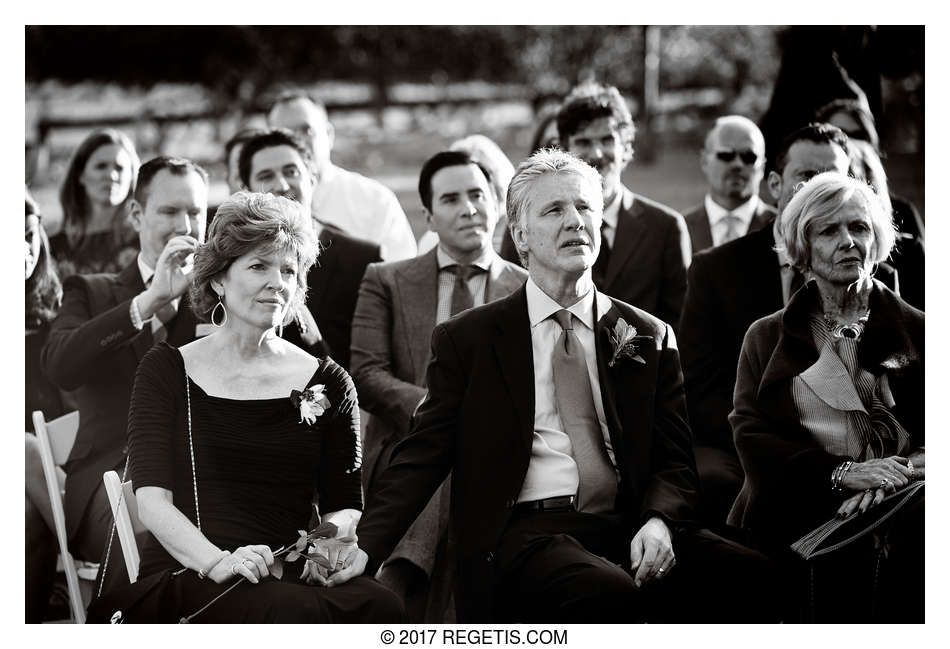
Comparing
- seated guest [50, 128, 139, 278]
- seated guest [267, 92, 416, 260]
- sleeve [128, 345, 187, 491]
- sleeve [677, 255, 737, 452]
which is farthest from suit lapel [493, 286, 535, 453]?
seated guest [50, 128, 139, 278]

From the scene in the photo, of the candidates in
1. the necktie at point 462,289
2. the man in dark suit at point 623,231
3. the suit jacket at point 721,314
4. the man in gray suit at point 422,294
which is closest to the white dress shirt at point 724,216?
the man in dark suit at point 623,231

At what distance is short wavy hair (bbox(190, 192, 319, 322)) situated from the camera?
3.69m

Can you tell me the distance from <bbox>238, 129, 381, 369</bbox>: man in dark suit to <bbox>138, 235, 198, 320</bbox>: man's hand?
1.65ft

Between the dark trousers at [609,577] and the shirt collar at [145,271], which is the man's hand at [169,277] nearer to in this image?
the shirt collar at [145,271]

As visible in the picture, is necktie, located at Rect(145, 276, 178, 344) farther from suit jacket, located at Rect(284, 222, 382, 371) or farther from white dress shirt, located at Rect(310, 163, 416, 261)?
white dress shirt, located at Rect(310, 163, 416, 261)

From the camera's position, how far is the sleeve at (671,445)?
145 inches

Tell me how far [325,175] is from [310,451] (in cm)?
213

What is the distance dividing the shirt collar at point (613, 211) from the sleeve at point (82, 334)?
1.89 m

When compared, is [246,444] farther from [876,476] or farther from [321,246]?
[876,476]

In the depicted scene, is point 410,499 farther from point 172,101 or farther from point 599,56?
point 172,101

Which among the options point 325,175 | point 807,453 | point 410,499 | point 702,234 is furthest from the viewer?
point 325,175
